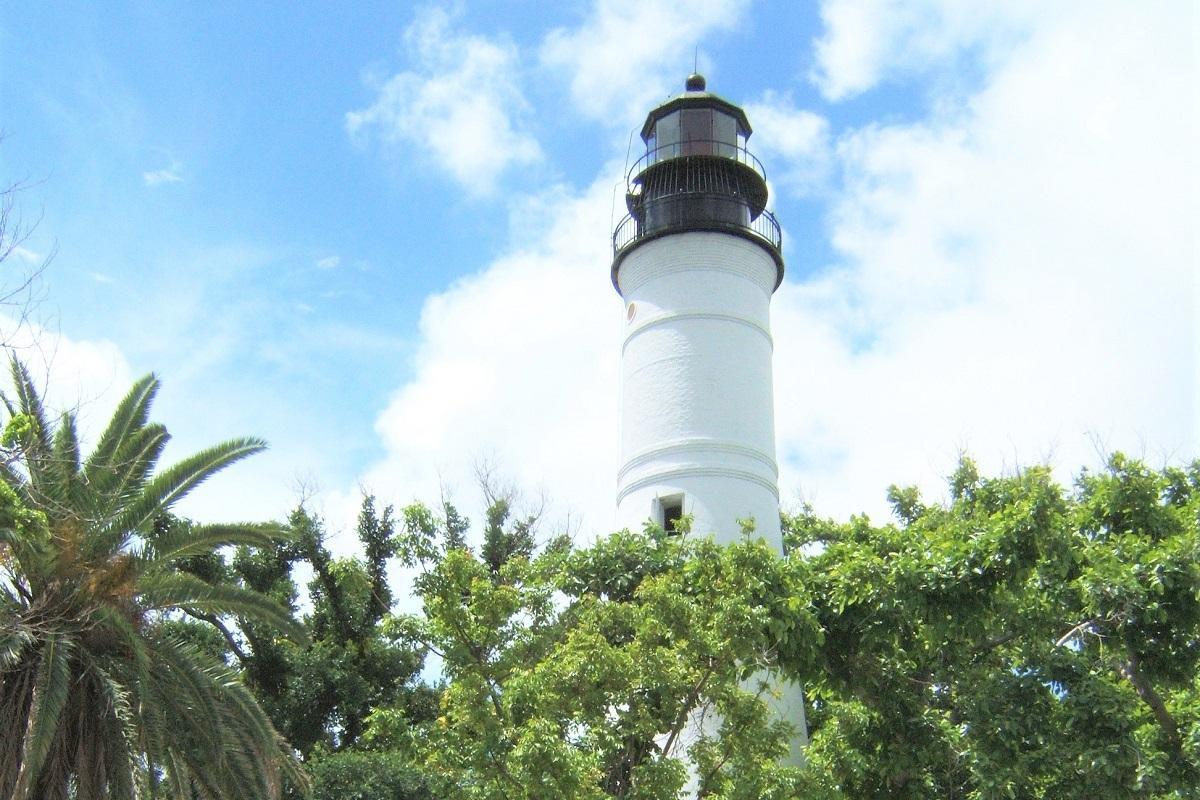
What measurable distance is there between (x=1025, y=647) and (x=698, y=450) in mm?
7218

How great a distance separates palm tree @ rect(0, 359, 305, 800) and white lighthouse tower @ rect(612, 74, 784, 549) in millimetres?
7295

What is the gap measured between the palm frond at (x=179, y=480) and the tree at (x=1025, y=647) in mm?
7190

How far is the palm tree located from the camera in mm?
12609

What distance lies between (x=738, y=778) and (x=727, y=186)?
40.7 ft

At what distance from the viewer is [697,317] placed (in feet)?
66.9

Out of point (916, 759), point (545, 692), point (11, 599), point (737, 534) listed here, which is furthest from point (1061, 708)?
point (11, 599)

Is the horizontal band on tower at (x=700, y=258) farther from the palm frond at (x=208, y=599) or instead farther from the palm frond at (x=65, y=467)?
the palm frond at (x=65, y=467)

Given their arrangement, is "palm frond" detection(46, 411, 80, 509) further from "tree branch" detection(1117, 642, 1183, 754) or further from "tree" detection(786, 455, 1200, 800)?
"tree branch" detection(1117, 642, 1183, 754)

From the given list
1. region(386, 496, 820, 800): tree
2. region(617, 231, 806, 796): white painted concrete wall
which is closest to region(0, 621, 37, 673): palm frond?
region(386, 496, 820, 800): tree

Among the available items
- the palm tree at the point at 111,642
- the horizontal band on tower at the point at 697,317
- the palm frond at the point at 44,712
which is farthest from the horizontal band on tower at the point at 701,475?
the palm frond at the point at 44,712

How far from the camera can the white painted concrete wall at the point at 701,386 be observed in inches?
760

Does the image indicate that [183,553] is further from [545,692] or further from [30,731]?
[545,692]

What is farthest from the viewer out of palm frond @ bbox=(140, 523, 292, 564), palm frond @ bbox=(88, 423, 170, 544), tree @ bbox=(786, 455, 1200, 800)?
palm frond @ bbox=(140, 523, 292, 564)

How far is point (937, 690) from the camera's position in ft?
49.4
